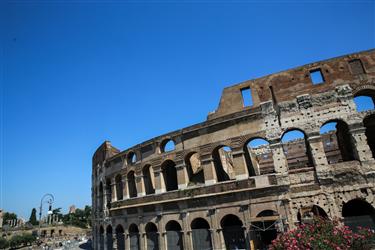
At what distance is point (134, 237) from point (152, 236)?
6.80 feet

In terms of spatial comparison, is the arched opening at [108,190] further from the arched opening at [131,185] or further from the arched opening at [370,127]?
the arched opening at [370,127]

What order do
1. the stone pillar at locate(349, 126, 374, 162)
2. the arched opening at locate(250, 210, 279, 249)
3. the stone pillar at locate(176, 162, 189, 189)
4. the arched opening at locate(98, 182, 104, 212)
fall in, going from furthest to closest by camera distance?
the arched opening at locate(98, 182, 104, 212) < the stone pillar at locate(176, 162, 189, 189) < the arched opening at locate(250, 210, 279, 249) < the stone pillar at locate(349, 126, 374, 162)

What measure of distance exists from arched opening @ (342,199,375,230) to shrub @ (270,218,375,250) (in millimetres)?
3549

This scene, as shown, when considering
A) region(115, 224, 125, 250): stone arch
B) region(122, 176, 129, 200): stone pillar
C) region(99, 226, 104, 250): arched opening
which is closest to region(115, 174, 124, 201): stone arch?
region(122, 176, 129, 200): stone pillar

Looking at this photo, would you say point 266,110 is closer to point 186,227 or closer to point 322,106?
point 322,106

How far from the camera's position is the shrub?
8227 mm

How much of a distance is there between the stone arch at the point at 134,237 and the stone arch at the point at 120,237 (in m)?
1.18

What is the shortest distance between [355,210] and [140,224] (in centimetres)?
1454

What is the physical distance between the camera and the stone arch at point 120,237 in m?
20.4

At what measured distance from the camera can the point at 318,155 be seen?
13500 mm

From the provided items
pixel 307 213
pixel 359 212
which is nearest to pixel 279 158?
pixel 307 213

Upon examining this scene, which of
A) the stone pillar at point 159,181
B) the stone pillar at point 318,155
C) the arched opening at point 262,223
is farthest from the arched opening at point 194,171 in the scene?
the stone pillar at point 318,155

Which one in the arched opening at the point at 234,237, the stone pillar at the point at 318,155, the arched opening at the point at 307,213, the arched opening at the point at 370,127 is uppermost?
the arched opening at the point at 370,127

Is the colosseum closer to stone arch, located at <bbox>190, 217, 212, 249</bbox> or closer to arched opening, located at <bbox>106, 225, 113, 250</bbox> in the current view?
stone arch, located at <bbox>190, 217, 212, 249</bbox>
